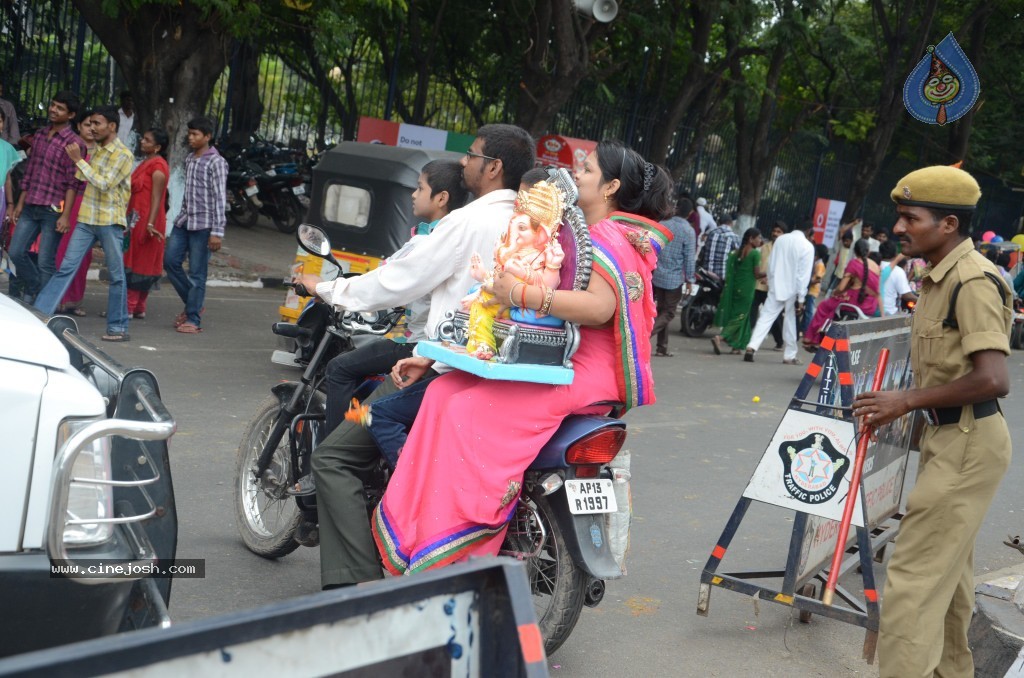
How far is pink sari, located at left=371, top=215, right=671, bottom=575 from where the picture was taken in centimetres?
344

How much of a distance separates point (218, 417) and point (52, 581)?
4467 millimetres

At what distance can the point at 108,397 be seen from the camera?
3188 millimetres

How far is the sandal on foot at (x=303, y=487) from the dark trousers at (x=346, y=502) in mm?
250

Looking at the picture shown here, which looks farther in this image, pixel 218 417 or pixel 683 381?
pixel 683 381

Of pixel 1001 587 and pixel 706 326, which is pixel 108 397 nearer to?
pixel 1001 587

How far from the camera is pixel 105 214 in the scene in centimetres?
869

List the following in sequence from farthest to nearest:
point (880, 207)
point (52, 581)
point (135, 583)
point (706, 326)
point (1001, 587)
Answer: point (880, 207) < point (706, 326) < point (1001, 587) < point (135, 583) < point (52, 581)

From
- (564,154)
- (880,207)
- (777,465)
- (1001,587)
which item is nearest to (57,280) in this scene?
(777,465)

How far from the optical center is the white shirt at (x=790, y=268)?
13.3 m

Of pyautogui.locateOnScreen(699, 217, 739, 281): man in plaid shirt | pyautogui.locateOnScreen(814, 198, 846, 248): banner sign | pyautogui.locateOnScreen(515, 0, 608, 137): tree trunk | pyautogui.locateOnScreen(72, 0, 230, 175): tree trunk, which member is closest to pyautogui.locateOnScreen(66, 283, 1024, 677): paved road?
pyautogui.locateOnScreen(72, 0, 230, 175): tree trunk

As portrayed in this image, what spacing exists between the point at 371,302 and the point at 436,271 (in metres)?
0.25

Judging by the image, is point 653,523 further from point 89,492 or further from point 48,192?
point 48,192

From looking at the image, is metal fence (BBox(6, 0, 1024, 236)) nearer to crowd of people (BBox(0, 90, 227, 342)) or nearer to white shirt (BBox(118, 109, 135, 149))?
white shirt (BBox(118, 109, 135, 149))

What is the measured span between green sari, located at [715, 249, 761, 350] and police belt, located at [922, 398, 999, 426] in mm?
10452
